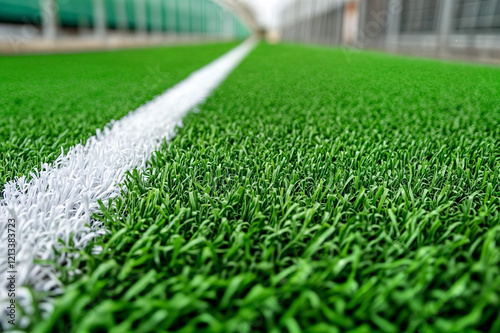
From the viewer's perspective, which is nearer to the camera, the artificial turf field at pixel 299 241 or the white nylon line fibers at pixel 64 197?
the artificial turf field at pixel 299 241

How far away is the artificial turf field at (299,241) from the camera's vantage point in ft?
2.14

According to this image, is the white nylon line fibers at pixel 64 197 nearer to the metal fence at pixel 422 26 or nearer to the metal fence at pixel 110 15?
the metal fence at pixel 422 26

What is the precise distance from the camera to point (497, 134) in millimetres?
1880

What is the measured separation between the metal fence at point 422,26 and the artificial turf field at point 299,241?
7438mm

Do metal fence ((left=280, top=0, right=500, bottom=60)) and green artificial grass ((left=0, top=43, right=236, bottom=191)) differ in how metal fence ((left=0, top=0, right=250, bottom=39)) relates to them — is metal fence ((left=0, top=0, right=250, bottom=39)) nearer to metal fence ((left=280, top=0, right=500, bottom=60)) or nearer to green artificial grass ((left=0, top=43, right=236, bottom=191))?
green artificial grass ((left=0, top=43, right=236, bottom=191))

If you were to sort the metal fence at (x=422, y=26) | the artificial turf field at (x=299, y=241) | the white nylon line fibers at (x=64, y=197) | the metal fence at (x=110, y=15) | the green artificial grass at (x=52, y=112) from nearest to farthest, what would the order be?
the artificial turf field at (x=299, y=241), the white nylon line fibers at (x=64, y=197), the green artificial grass at (x=52, y=112), the metal fence at (x=422, y=26), the metal fence at (x=110, y=15)

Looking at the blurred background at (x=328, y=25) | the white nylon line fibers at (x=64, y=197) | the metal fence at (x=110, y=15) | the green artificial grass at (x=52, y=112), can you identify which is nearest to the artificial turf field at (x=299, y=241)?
the white nylon line fibers at (x=64, y=197)

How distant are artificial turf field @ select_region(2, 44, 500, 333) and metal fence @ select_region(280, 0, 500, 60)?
7.44 meters

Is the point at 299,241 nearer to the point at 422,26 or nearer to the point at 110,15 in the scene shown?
the point at 422,26

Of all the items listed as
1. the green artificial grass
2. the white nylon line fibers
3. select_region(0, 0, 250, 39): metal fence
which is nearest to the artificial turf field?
the white nylon line fibers

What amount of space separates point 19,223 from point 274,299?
66cm

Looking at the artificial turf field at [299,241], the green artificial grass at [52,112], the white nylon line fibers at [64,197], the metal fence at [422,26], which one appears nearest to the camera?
the artificial turf field at [299,241]

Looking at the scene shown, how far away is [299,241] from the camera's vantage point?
0.90 meters

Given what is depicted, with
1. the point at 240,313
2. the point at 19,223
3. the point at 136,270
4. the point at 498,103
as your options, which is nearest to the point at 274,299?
the point at 240,313
